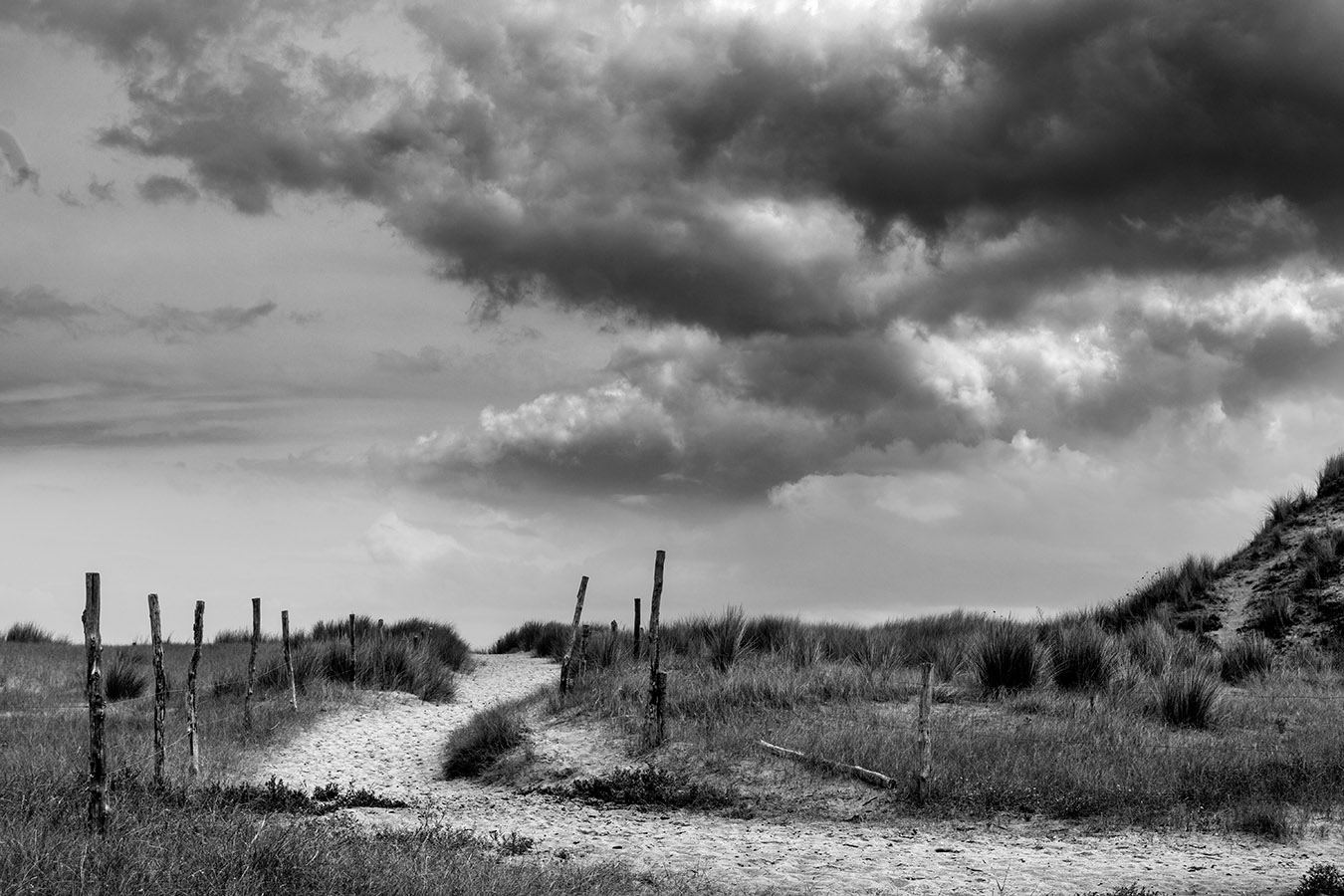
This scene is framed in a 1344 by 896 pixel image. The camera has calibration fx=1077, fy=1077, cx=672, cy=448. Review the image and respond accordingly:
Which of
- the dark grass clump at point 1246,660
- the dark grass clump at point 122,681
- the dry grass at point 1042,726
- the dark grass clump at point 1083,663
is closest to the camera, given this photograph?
the dry grass at point 1042,726

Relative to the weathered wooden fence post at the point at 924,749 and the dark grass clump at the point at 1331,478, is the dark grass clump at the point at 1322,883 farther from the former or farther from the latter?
the dark grass clump at the point at 1331,478

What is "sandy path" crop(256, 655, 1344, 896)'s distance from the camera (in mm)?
10203

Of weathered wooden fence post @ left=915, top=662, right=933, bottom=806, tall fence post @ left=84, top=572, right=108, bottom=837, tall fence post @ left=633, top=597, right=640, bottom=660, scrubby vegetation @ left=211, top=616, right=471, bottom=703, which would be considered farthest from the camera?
scrubby vegetation @ left=211, top=616, right=471, bottom=703

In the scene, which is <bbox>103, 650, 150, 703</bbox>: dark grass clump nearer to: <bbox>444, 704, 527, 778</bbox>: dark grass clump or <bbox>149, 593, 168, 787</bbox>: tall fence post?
<bbox>444, 704, 527, 778</bbox>: dark grass clump

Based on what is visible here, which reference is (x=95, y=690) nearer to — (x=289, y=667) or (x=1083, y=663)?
(x=289, y=667)

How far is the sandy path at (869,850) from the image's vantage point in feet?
33.5

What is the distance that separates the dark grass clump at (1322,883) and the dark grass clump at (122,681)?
2282cm

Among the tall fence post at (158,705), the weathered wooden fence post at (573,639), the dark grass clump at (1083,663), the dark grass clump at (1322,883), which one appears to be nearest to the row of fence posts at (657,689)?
the weathered wooden fence post at (573,639)

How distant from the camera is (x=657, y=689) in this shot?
16.3 meters

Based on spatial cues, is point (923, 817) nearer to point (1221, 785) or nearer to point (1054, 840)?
point (1054, 840)

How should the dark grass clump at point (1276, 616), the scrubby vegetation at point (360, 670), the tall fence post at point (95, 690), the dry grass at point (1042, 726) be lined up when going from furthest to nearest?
1. the dark grass clump at point (1276, 616)
2. the scrubby vegetation at point (360, 670)
3. the dry grass at point (1042, 726)
4. the tall fence post at point (95, 690)

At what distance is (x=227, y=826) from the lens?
8.86 m

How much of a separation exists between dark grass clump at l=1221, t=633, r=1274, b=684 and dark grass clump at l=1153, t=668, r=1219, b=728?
5556 millimetres

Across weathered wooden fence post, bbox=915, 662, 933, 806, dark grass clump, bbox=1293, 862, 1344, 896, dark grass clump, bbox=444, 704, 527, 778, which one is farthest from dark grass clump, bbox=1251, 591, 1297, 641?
dark grass clump, bbox=444, 704, 527, 778
